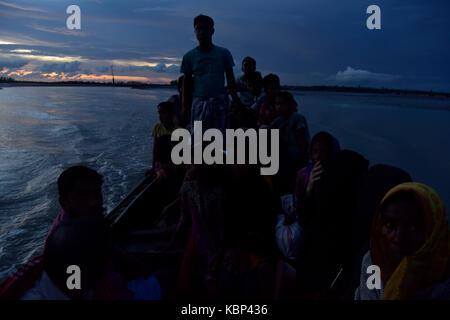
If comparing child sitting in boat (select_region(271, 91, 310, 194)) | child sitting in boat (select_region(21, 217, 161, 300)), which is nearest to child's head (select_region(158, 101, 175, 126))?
child sitting in boat (select_region(271, 91, 310, 194))

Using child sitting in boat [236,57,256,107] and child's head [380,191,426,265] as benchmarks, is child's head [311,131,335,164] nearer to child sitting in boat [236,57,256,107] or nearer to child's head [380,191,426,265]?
child's head [380,191,426,265]

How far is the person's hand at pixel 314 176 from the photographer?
2.54m

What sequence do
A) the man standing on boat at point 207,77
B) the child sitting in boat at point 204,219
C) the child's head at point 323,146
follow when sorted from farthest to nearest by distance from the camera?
the man standing on boat at point 207,77, the child's head at point 323,146, the child sitting in boat at point 204,219

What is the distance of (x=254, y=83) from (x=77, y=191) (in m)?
5.10

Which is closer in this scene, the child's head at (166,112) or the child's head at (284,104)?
the child's head at (284,104)

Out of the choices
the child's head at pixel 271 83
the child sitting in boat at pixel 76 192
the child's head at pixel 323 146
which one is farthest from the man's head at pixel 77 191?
the child's head at pixel 271 83

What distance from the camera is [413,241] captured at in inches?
52.0

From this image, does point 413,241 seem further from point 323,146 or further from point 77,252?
point 323,146

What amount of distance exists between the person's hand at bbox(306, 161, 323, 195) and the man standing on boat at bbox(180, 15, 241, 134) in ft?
6.39

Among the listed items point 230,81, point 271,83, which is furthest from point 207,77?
point 271,83

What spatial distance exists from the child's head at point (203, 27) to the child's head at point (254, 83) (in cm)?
259

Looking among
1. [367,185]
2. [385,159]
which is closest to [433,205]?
[367,185]

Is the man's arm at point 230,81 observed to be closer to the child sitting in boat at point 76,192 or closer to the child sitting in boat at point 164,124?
the child sitting in boat at point 164,124
